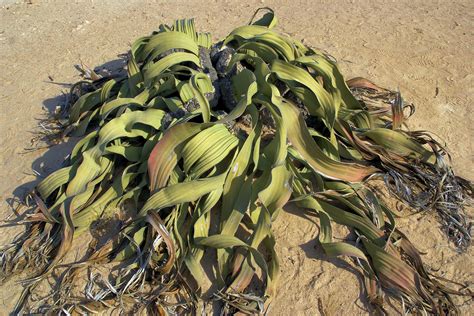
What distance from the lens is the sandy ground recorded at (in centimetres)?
210

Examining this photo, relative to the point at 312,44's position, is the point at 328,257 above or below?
below

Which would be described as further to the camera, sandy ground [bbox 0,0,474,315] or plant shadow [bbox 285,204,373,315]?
sandy ground [bbox 0,0,474,315]

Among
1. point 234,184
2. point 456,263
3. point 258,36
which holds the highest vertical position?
point 258,36

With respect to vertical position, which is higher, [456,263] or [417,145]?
[417,145]

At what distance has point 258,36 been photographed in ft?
8.96

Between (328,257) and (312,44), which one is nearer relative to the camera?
(328,257)

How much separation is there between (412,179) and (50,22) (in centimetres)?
363

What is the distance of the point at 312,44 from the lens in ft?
12.0

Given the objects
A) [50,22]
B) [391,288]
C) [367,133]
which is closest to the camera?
[391,288]

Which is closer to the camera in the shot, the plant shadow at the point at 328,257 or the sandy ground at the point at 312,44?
the plant shadow at the point at 328,257

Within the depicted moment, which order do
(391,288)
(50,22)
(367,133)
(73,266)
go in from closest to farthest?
(391,288), (73,266), (367,133), (50,22)

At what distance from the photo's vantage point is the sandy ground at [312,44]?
210cm

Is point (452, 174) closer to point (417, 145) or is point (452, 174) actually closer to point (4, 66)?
point (417, 145)

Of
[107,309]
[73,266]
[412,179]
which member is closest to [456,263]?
[412,179]
